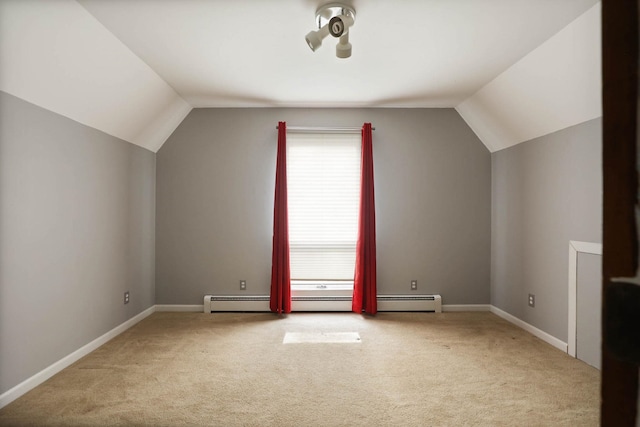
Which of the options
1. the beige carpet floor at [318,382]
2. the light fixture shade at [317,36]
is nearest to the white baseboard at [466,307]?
the beige carpet floor at [318,382]

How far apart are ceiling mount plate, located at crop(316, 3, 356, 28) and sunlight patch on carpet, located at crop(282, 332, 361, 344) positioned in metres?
2.66

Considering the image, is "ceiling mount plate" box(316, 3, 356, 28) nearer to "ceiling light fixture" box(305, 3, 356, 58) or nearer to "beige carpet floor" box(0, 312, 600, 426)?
"ceiling light fixture" box(305, 3, 356, 58)

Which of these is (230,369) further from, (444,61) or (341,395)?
(444,61)

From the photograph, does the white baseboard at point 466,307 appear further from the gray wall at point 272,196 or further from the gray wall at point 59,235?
the gray wall at point 59,235

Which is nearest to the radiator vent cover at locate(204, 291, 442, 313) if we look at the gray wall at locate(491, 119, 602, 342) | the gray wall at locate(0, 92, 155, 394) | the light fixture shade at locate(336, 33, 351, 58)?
the gray wall at locate(491, 119, 602, 342)

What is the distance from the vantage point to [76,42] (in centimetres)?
229

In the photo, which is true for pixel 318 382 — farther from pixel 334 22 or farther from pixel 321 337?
pixel 334 22

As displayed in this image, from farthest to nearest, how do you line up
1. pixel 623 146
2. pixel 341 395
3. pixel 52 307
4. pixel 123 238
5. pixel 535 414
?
1. pixel 123 238
2. pixel 52 307
3. pixel 341 395
4. pixel 535 414
5. pixel 623 146

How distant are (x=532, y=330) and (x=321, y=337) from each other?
212 cm

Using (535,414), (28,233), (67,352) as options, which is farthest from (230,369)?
(535,414)

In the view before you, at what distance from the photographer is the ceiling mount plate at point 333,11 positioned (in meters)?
2.14

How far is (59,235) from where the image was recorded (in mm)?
2609

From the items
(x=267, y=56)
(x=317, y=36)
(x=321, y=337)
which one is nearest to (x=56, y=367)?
(x=321, y=337)

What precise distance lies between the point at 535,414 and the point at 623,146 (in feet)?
7.13
